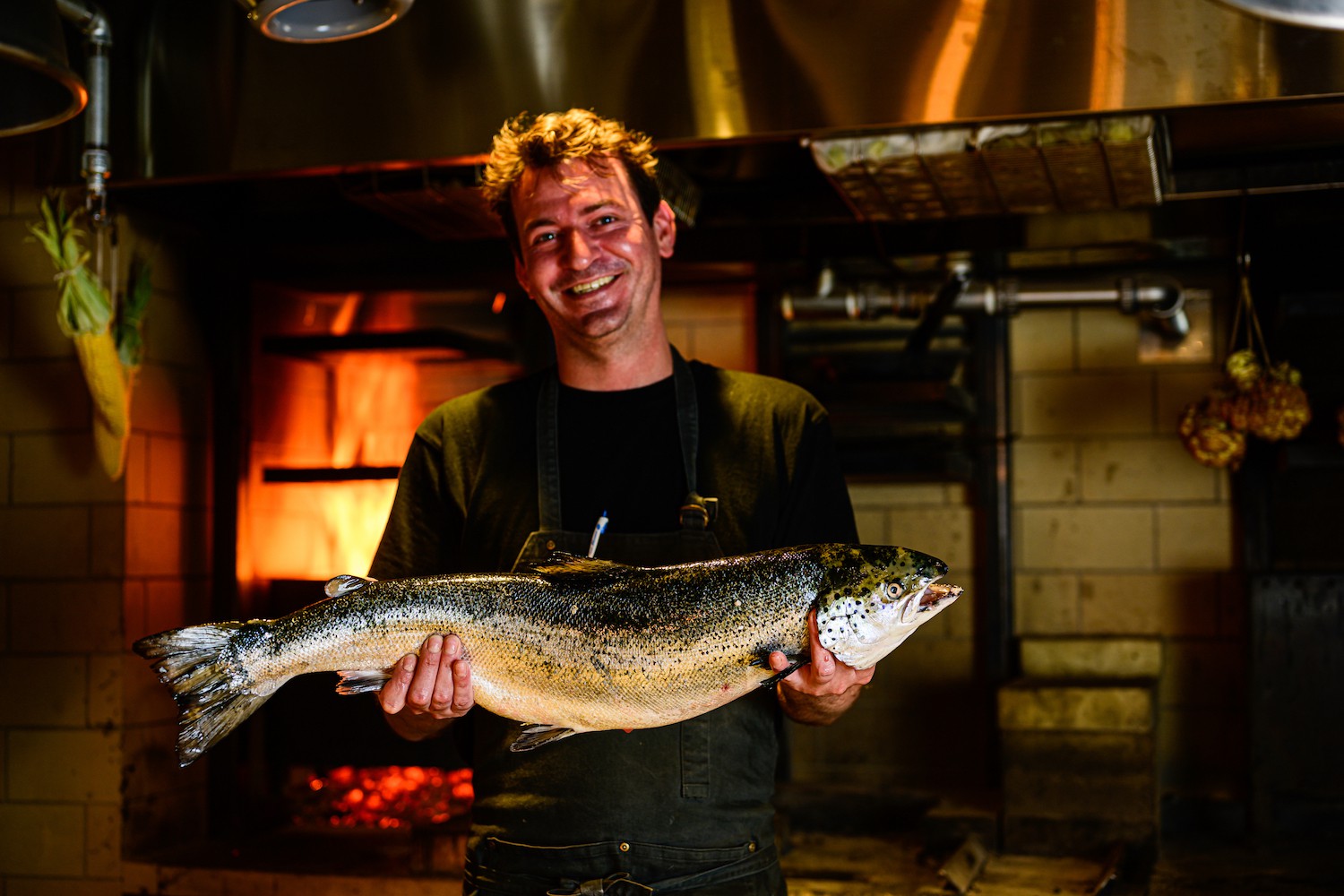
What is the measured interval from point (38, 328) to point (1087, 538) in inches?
159

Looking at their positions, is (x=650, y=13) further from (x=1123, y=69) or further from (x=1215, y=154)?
(x=1215, y=154)

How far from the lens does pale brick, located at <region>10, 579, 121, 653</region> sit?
470 cm

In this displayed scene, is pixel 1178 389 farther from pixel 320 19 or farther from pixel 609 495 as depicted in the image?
pixel 320 19

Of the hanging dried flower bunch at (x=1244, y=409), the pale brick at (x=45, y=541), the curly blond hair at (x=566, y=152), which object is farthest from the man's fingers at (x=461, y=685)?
the hanging dried flower bunch at (x=1244, y=409)

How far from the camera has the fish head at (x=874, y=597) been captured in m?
2.04

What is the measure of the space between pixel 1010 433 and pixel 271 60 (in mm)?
3141

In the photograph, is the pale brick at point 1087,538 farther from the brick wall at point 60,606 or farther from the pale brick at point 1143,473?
the brick wall at point 60,606

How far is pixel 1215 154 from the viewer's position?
434 centimetres

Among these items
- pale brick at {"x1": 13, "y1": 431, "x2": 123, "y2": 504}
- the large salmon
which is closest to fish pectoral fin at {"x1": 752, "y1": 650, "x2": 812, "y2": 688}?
the large salmon

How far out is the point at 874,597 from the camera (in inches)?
80.0

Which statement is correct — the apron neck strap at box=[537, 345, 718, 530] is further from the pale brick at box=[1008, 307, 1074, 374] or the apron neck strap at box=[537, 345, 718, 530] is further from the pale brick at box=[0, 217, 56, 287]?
the pale brick at box=[1008, 307, 1074, 374]

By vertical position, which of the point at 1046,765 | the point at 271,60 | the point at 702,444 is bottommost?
the point at 1046,765

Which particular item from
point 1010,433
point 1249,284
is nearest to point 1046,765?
point 1010,433

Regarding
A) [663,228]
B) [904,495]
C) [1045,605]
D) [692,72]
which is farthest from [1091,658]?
[663,228]
